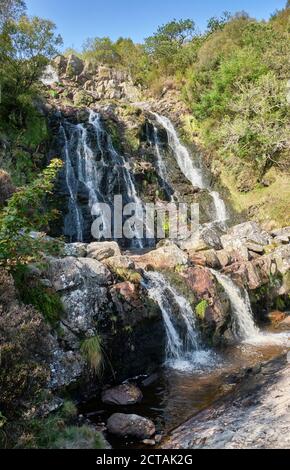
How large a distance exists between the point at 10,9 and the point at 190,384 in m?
20.9

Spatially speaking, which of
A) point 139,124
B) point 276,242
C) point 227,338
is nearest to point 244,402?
point 227,338

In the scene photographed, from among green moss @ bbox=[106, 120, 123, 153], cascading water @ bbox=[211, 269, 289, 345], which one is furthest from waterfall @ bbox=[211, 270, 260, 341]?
green moss @ bbox=[106, 120, 123, 153]

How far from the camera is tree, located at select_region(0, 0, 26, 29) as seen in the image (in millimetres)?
20678

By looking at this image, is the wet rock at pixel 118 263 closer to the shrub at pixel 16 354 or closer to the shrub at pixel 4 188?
the shrub at pixel 4 188

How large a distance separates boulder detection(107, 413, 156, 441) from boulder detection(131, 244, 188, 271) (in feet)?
16.6

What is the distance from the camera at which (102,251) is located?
425 inches

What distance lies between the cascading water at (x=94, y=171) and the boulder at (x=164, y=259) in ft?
21.1

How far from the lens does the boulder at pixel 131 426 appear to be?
6.83 meters

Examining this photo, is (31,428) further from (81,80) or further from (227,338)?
(81,80)

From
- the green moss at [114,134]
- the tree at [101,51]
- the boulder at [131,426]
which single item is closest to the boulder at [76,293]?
the boulder at [131,426]

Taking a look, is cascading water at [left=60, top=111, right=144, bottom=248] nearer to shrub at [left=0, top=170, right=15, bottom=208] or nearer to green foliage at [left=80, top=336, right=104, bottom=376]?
shrub at [left=0, top=170, right=15, bottom=208]

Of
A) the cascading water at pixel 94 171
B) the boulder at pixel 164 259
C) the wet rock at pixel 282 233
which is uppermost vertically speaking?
the cascading water at pixel 94 171

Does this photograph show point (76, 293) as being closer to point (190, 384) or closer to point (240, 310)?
point (190, 384)

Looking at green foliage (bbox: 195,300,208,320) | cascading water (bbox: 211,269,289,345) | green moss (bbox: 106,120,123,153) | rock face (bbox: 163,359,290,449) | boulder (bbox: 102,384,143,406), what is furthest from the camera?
green moss (bbox: 106,120,123,153)
